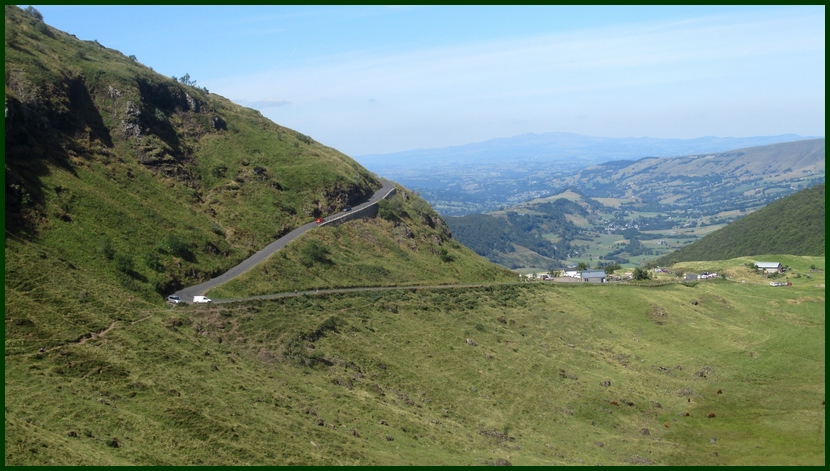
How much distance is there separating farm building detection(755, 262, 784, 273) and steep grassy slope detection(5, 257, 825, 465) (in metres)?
57.7

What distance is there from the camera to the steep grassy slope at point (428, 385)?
4069 cm

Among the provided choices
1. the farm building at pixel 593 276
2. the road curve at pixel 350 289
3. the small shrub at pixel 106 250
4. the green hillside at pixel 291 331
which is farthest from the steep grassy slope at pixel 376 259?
the farm building at pixel 593 276

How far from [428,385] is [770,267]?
407 feet

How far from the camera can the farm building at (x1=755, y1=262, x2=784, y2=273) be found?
146 meters

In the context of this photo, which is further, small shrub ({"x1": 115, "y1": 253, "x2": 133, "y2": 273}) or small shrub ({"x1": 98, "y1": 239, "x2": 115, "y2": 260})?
small shrub ({"x1": 98, "y1": 239, "x2": 115, "y2": 260})

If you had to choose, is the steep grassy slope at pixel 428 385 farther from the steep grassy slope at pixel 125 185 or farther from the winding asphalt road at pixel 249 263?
the steep grassy slope at pixel 125 185

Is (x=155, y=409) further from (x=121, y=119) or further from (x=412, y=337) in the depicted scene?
(x=121, y=119)

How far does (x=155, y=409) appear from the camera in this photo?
42.3 metres

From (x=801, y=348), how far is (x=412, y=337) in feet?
181

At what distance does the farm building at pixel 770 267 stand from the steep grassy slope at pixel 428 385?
57735mm

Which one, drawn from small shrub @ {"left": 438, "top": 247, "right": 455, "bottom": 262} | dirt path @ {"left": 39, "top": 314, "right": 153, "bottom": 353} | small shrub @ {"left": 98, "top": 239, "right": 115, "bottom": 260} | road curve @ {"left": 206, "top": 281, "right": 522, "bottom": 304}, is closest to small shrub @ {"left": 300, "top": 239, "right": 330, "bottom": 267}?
road curve @ {"left": 206, "top": 281, "right": 522, "bottom": 304}

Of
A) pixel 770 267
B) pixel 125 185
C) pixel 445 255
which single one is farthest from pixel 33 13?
pixel 770 267

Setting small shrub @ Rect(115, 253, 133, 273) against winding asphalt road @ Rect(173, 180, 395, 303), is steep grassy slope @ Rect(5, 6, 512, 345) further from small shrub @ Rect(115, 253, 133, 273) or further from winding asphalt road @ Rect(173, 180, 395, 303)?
winding asphalt road @ Rect(173, 180, 395, 303)

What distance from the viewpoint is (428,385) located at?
60969 mm
